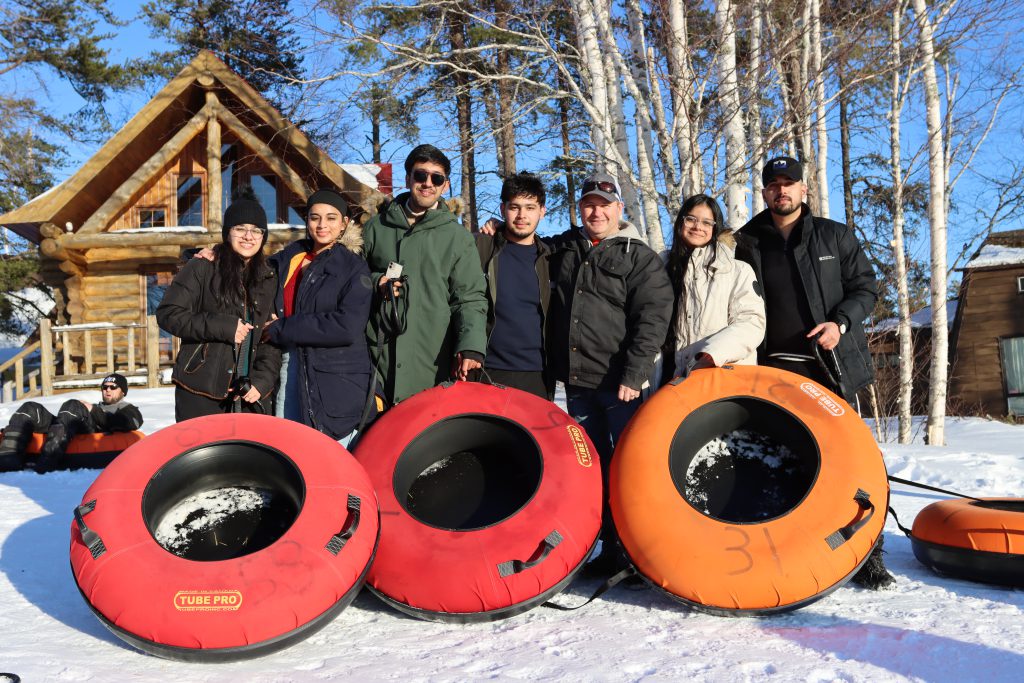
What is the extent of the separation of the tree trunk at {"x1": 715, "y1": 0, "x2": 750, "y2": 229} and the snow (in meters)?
11.4

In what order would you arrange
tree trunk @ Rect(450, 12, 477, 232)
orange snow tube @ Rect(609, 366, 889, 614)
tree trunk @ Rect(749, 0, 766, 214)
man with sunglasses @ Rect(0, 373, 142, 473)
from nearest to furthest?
orange snow tube @ Rect(609, 366, 889, 614) → man with sunglasses @ Rect(0, 373, 142, 473) → tree trunk @ Rect(749, 0, 766, 214) → tree trunk @ Rect(450, 12, 477, 232)

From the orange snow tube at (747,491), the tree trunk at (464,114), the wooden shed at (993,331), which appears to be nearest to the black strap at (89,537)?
the orange snow tube at (747,491)

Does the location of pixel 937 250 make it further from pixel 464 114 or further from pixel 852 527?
pixel 852 527

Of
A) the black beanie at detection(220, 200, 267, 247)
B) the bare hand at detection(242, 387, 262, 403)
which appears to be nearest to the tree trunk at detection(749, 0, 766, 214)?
the black beanie at detection(220, 200, 267, 247)

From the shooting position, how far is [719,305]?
3.59 metres

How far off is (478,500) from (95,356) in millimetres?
14408

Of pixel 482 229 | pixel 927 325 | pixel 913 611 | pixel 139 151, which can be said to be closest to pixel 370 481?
pixel 482 229

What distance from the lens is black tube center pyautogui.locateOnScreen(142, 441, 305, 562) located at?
2842 mm

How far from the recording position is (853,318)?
141 inches

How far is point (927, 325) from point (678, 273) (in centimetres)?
1733

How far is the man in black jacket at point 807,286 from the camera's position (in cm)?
361

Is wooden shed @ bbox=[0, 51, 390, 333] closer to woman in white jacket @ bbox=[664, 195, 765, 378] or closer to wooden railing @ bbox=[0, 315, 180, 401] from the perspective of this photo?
wooden railing @ bbox=[0, 315, 180, 401]

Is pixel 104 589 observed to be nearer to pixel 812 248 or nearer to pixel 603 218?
pixel 603 218

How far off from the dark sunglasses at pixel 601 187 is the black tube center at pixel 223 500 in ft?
6.05
